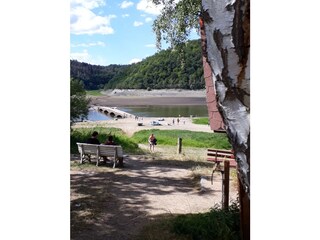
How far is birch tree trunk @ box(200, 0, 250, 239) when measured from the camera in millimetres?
744

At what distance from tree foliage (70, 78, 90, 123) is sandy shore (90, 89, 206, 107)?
24406mm

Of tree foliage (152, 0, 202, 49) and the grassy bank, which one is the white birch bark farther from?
the grassy bank

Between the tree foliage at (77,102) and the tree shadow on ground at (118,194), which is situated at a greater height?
the tree foliage at (77,102)

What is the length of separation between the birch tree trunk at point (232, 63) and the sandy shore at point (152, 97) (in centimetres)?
3161

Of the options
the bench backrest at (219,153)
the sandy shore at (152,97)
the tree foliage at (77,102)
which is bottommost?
the bench backrest at (219,153)

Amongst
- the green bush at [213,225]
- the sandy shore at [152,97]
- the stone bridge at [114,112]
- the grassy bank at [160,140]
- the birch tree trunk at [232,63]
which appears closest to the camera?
the birch tree trunk at [232,63]

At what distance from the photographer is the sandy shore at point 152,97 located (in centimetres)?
3322

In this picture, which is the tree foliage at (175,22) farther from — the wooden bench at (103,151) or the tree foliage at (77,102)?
the tree foliage at (77,102)

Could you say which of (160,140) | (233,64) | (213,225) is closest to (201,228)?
(213,225)

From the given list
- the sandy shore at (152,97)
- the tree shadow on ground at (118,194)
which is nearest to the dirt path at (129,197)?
the tree shadow on ground at (118,194)

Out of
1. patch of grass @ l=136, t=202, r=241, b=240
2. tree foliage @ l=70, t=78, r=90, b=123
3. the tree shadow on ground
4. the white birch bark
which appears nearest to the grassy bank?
tree foliage @ l=70, t=78, r=90, b=123
